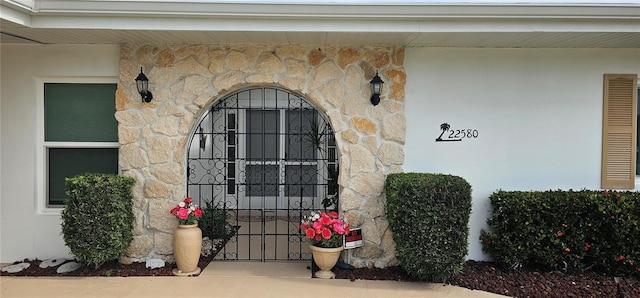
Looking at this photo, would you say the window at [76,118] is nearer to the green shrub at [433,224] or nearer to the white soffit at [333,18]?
the white soffit at [333,18]

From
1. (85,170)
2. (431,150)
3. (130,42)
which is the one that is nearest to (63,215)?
(85,170)

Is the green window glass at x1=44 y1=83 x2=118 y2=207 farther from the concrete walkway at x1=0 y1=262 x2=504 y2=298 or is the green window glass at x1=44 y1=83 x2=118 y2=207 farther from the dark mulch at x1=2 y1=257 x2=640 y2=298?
the concrete walkway at x1=0 y1=262 x2=504 y2=298

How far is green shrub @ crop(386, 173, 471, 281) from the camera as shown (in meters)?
4.21

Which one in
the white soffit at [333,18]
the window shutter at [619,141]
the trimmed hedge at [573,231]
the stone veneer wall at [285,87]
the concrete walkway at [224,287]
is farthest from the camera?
the window shutter at [619,141]

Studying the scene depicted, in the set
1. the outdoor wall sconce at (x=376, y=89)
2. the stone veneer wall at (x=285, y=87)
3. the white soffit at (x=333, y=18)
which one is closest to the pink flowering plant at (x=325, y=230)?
the stone veneer wall at (x=285, y=87)

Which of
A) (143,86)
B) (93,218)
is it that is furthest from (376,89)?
(93,218)

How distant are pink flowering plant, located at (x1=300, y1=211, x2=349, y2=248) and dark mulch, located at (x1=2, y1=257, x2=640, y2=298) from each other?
16.1 inches

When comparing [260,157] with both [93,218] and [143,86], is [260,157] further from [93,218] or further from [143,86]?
[93,218]

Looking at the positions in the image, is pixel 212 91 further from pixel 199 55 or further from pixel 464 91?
pixel 464 91

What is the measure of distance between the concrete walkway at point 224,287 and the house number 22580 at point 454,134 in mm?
1685

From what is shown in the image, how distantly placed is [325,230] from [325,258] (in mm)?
323

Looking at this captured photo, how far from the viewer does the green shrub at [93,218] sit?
441 cm

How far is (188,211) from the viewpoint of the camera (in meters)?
4.71

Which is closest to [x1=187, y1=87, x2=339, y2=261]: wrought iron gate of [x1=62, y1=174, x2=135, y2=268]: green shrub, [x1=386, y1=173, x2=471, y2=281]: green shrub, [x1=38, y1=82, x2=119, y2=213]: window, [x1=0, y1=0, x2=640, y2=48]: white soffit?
[x1=38, y1=82, x2=119, y2=213]: window
